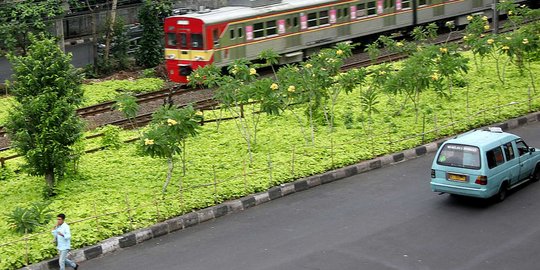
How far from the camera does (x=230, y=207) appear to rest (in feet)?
53.1

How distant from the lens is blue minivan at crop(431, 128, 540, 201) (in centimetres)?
1541

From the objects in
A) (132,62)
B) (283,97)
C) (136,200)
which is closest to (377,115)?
(283,97)

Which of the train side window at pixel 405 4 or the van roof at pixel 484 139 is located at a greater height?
the train side window at pixel 405 4

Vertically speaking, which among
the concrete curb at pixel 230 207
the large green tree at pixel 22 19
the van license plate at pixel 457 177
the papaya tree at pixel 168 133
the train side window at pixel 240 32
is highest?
the large green tree at pixel 22 19

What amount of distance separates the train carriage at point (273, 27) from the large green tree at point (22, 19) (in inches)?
194

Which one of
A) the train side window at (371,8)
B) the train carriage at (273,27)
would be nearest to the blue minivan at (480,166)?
the train carriage at (273,27)

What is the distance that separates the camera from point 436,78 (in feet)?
68.3

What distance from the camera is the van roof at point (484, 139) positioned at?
51.5 ft

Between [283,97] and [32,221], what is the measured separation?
6.73 metres

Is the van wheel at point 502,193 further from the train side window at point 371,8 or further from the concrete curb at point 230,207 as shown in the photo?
the train side window at point 371,8

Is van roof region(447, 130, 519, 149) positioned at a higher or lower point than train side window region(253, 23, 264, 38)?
lower

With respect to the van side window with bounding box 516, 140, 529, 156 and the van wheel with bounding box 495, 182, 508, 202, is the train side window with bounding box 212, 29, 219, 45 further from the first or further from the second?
the van wheel with bounding box 495, 182, 508, 202

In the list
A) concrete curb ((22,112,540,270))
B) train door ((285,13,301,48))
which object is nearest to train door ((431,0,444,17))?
train door ((285,13,301,48))

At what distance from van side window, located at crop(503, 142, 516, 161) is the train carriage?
1347 cm
